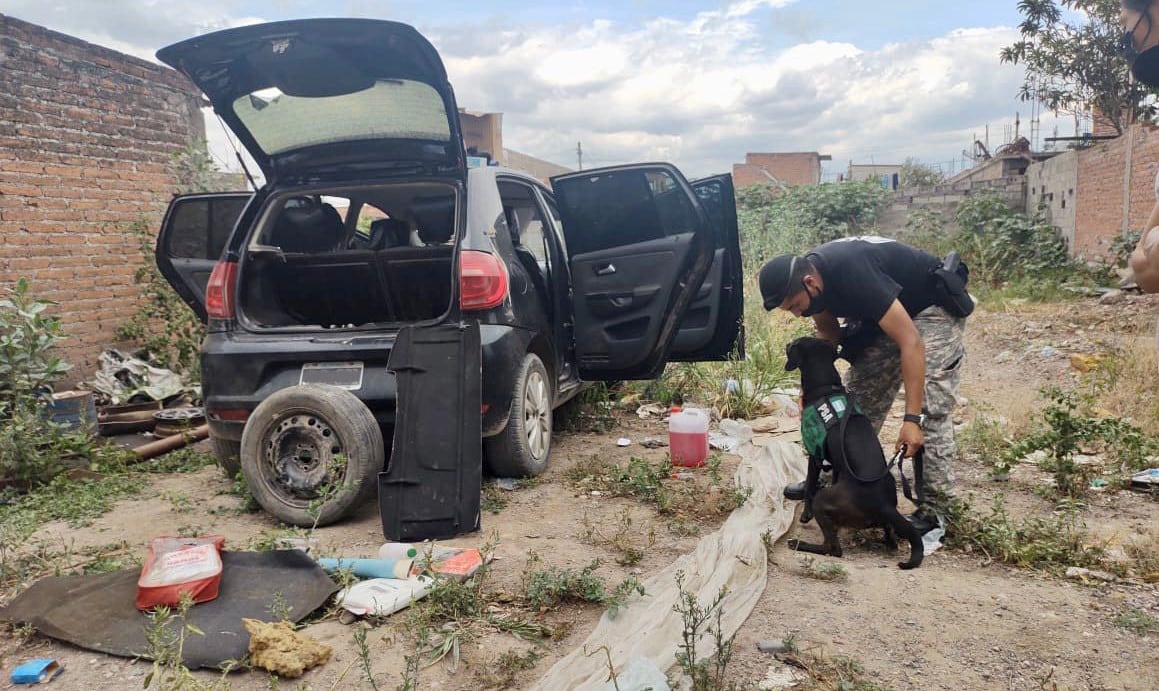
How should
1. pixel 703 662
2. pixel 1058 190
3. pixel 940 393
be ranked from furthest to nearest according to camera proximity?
pixel 1058 190 < pixel 940 393 < pixel 703 662

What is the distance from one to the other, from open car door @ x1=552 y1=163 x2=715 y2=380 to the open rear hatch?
930 millimetres

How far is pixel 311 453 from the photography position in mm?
3699

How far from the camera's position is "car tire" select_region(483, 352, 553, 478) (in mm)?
4180

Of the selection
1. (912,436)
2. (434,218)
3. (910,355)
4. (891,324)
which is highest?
(434,218)

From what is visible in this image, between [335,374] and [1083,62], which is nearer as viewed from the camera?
[335,374]

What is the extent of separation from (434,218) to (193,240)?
1.64 m

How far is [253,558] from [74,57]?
5.92 m

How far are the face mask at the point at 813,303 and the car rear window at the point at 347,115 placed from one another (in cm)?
197

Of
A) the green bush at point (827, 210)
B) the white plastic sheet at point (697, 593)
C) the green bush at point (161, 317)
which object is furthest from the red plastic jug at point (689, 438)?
the green bush at point (827, 210)

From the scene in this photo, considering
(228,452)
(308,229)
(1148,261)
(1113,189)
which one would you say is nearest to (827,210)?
(1113,189)

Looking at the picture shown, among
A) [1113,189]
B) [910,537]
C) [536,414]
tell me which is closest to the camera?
[910,537]

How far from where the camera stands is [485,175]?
4133 millimetres

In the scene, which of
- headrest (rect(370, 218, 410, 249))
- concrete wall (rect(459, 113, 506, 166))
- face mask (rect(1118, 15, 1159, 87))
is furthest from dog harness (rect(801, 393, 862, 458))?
concrete wall (rect(459, 113, 506, 166))

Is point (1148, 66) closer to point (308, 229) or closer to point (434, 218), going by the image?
point (434, 218)
